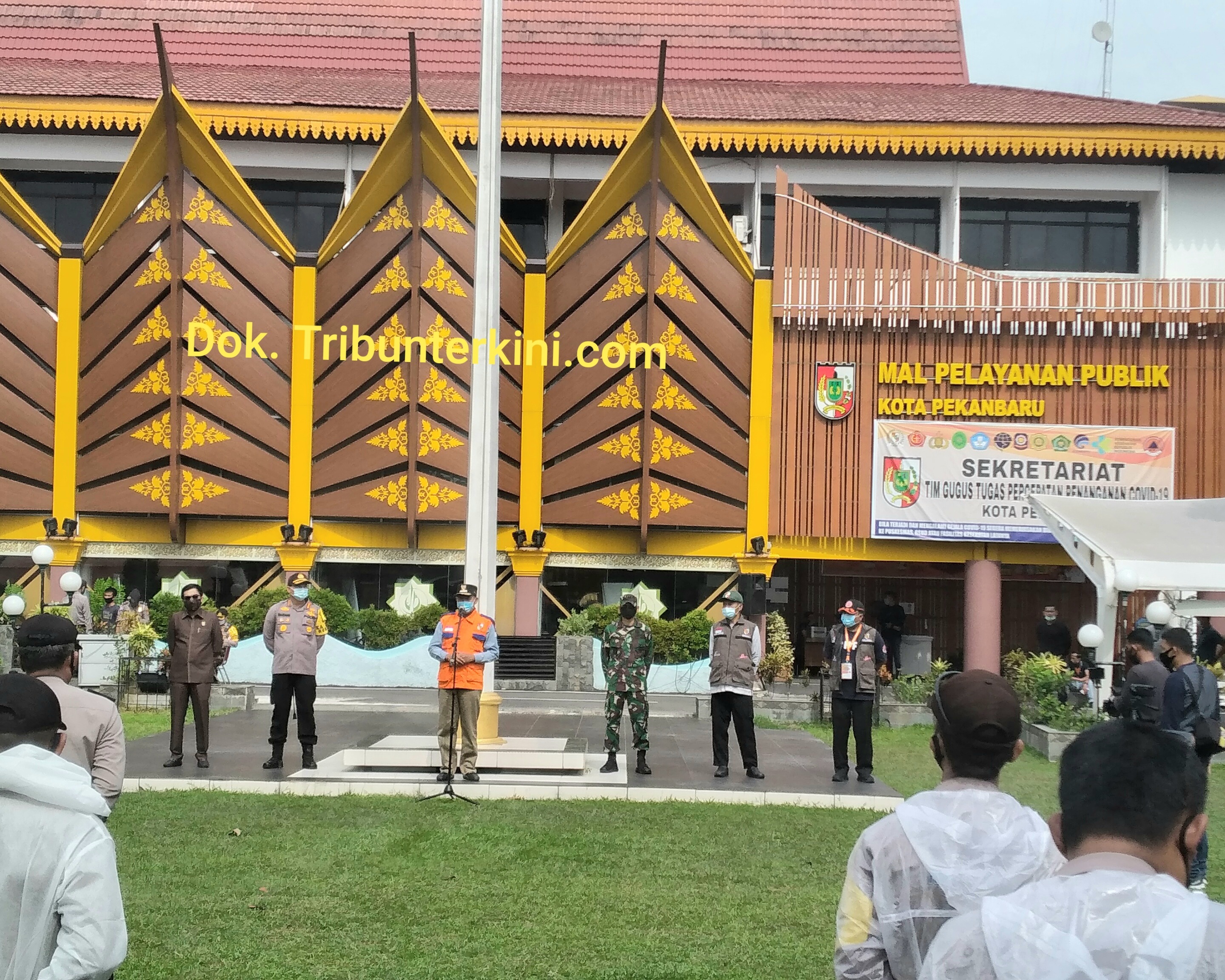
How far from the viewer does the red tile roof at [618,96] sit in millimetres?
25750

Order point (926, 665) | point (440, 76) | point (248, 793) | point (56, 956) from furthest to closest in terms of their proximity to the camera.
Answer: point (440, 76), point (926, 665), point (248, 793), point (56, 956)

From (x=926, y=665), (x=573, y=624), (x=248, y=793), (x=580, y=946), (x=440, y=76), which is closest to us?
(x=580, y=946)

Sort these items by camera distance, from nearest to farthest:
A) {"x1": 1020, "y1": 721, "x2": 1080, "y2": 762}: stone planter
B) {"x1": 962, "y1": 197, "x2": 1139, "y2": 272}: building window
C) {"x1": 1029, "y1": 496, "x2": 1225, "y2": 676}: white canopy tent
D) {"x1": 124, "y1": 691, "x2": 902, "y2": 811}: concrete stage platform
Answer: {"x1": 124, "y1": 691, "x2": 902, "y2": 811}: concrete stage platform → {"x1": 1020, "y1": 721, "x2": 1080, "y2": 762}: stone planter → {"x1": 1029, "y1": 496, "x2": 1225, "y2": 676}: white canopy tent → {"x1": 962, "y1": 197, "x2": 1139, "y2": 272}: building window

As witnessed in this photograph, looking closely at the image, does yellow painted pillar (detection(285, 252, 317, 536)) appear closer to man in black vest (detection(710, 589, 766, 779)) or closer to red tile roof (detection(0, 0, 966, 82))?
red tile roof (detection(0, 0, 966, 82))

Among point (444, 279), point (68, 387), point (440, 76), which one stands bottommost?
point (68, 387)

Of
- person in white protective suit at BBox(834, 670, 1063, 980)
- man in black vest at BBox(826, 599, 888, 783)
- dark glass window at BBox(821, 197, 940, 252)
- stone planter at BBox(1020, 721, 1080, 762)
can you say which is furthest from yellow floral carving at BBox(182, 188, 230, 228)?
person in white protective suit at BBox(834, 670, 1063, 980)

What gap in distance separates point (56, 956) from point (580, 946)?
405cm

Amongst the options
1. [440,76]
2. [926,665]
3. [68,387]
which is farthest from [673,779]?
[440,76]

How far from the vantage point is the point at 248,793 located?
35.8 ft

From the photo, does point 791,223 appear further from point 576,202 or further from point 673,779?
point 673,779

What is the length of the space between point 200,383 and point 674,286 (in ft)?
30.6

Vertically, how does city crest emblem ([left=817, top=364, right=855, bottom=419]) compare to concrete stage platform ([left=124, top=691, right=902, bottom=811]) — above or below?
above

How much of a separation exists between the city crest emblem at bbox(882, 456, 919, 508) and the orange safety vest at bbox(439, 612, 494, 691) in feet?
47.2

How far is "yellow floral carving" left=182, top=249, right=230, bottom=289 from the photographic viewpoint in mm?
24281
